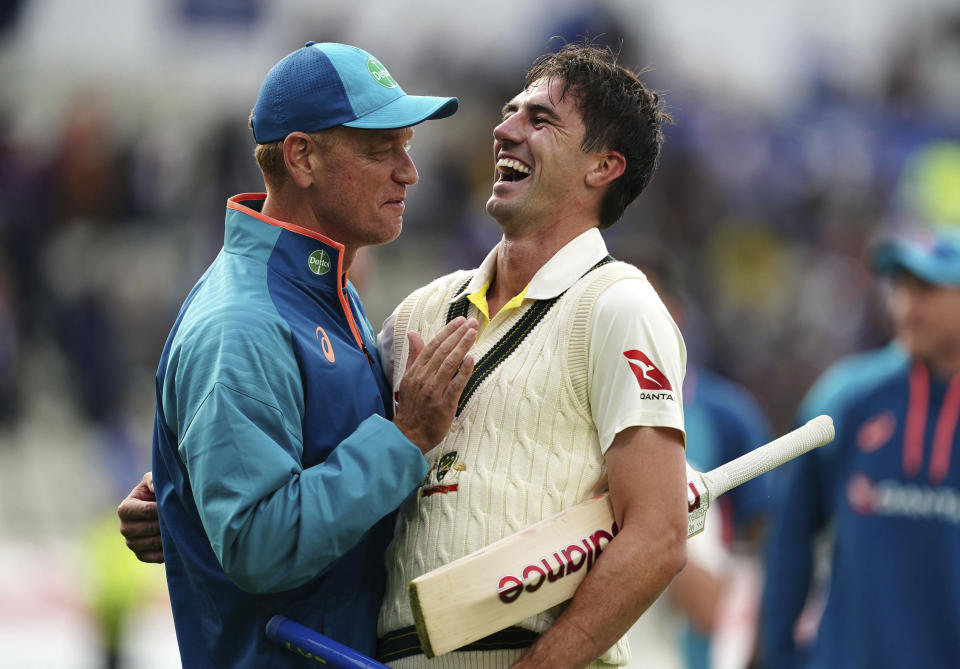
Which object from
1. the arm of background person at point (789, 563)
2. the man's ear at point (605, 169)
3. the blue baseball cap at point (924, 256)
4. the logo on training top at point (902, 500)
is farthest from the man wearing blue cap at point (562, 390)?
the arm of background person at point (789, 563)

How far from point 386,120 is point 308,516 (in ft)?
3.25

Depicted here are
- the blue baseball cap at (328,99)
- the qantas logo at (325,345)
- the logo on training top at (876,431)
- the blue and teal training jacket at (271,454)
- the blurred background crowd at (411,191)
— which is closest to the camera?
the blue and teal training jacket at (271,454)

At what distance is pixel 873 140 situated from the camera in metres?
16.7

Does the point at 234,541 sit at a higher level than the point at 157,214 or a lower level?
higher

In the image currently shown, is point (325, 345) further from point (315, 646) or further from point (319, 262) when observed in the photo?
point (315, 646)

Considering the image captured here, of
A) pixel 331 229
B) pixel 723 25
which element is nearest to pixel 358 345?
pixel 331 229

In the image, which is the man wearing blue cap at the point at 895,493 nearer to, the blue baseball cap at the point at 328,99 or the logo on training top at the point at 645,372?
the logo on training top at the point at 645,372

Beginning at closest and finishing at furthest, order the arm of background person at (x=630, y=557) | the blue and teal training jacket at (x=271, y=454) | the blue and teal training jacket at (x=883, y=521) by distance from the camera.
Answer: the blue and teal training jacket at (x=271, y=454)
the arm of background person at (x=630, y=557)
the blue and teal training jacket at (x=883, y=521)

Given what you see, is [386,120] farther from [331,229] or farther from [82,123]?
[82,123]

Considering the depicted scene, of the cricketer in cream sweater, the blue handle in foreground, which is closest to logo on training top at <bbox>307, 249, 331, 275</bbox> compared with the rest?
the cricketer in cream sweater

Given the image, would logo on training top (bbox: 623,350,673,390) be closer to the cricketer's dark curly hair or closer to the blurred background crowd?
the cricketer's dark curly hair

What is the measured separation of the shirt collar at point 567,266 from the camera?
3207 mm

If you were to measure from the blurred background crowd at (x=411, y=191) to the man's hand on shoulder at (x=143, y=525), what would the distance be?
177 inches

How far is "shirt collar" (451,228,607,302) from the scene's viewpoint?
3.21 metres
